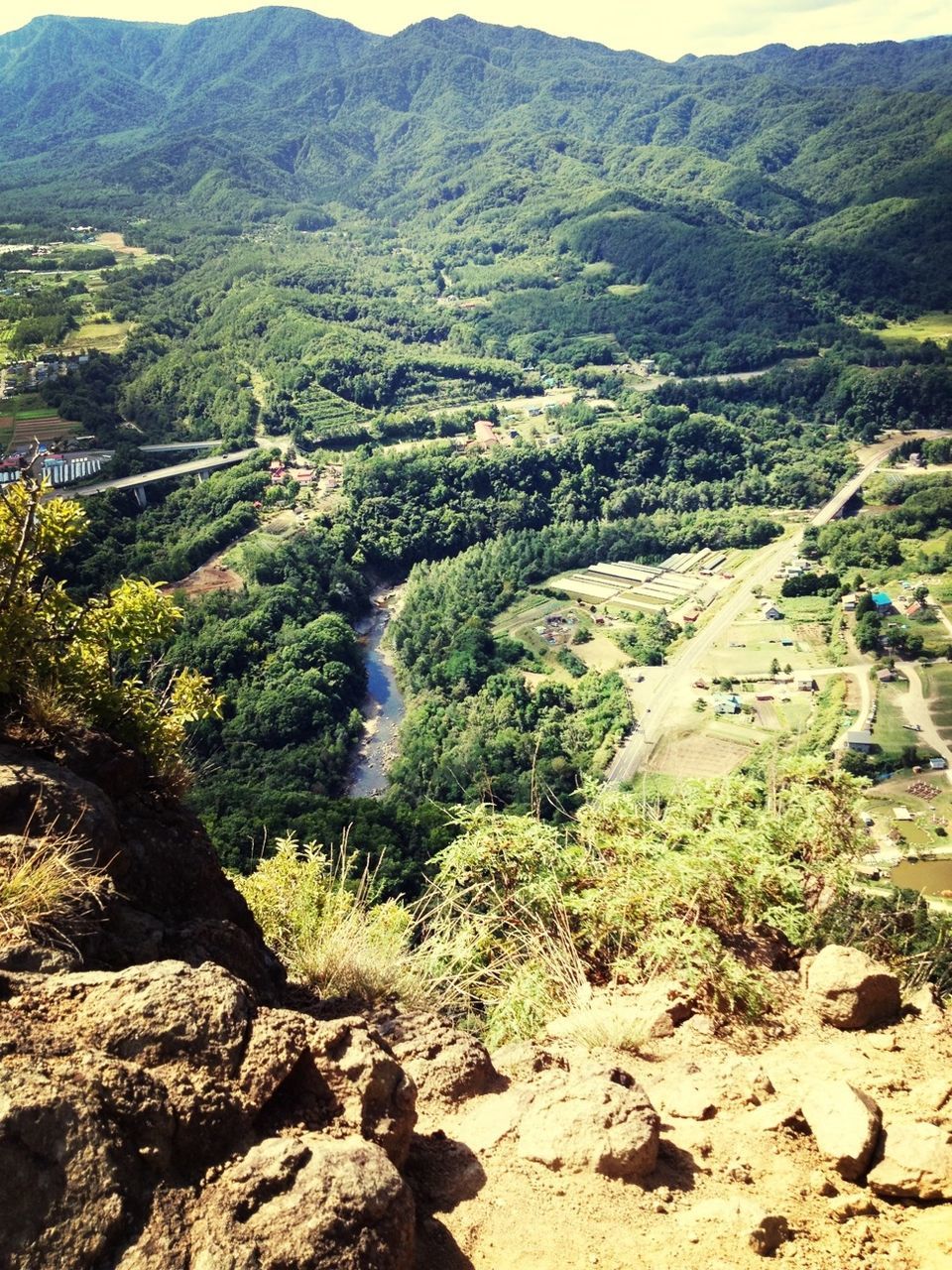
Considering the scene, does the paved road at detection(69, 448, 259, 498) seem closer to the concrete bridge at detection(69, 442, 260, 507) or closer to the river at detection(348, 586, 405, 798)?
the concrete bridge at detection(69, 442, 260, 507)

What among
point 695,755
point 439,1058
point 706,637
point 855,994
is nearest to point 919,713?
point 695,755

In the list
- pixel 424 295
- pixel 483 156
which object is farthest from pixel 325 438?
pixel 483 156

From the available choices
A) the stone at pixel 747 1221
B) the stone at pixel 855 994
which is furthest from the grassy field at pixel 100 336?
the stone at pixel 747 1221

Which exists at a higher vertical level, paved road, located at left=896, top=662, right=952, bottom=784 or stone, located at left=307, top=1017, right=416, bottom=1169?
stone, located at left=307, top=1017, right=416, bottom=1169

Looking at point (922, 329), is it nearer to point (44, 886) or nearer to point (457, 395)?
point (457, 395)

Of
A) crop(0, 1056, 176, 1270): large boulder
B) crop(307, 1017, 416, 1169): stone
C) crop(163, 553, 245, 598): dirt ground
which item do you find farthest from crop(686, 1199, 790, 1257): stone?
crop(163, 553, 245, 598): dirt ground

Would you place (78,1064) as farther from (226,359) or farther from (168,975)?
(226,359)

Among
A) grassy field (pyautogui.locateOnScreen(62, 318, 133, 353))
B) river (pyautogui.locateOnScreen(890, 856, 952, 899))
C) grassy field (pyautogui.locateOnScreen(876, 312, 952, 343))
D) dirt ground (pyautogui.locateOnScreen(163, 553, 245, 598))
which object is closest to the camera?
river (pyautogui.locateOnScreen(890, 856, 952, 899))

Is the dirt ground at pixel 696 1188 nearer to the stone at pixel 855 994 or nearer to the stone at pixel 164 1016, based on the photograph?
the stone at pixel 855 994
